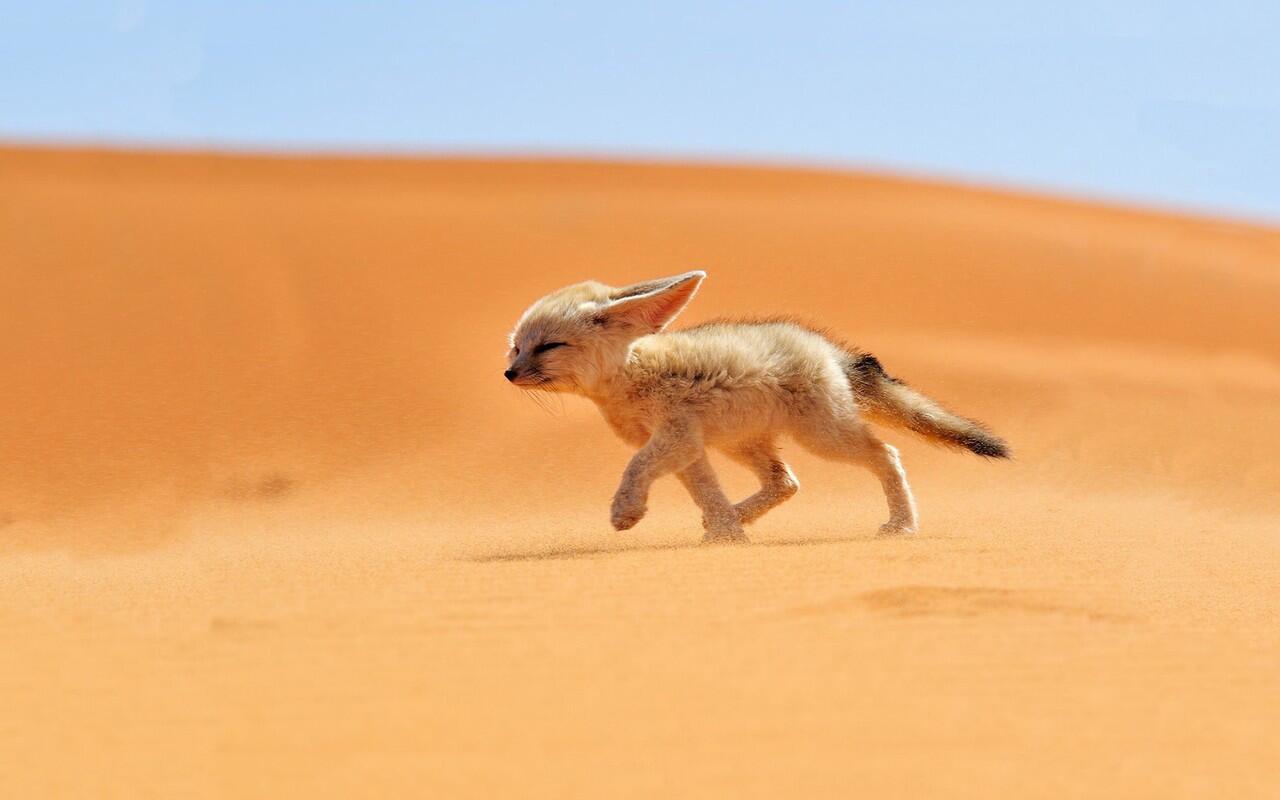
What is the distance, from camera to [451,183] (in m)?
26.8

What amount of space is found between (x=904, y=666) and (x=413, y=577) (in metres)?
2.42

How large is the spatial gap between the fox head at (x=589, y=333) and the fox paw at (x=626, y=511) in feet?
2.55

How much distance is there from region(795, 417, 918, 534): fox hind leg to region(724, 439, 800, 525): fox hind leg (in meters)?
0.33

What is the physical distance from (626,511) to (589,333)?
1.00m

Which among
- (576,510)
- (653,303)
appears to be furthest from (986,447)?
(576,510)

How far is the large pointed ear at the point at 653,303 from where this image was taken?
6922 mm

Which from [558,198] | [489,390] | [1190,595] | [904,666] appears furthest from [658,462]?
[558,198]

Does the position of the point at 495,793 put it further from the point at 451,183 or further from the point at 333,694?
the point at 451,183

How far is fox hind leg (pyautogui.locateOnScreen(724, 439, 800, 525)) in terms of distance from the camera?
7.51 m

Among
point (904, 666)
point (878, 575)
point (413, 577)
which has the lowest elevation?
point (413, 577)

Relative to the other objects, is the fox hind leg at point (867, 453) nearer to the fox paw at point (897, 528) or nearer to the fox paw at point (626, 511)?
the fox paw at point (897, 528)

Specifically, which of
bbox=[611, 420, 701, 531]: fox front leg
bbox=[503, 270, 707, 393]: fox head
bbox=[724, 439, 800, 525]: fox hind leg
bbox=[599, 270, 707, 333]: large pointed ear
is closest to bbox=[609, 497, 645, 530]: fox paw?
bbox=[611, 420, 701, 531]: fox front leg

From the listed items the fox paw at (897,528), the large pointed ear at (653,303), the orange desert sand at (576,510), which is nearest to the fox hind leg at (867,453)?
the fox paw at (897,528)

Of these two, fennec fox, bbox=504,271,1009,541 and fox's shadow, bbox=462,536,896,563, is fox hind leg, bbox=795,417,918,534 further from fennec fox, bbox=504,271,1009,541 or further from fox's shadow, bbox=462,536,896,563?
fox's shadow, bbox=462,536,896,563
